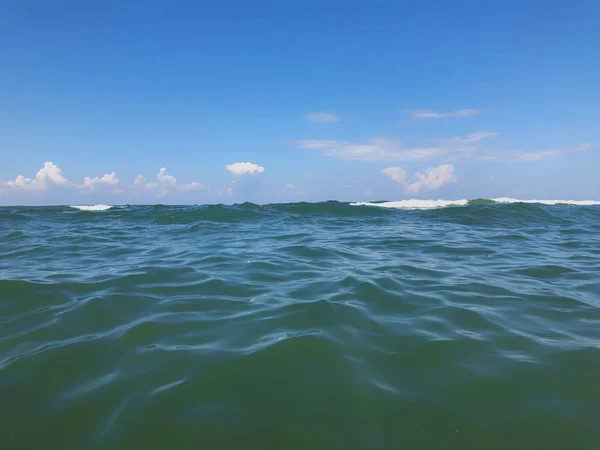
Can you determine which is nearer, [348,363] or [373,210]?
[348,363]

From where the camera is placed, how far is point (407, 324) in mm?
3637

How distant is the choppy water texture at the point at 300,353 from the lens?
2133mm

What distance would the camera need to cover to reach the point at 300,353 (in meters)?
3.02

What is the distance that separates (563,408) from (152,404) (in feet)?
9.12

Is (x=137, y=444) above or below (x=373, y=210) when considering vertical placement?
below

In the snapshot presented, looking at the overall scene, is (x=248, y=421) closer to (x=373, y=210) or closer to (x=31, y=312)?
(x=31, y=312)

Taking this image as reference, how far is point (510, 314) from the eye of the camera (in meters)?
3.93

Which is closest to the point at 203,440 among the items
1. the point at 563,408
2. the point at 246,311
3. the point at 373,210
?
the point at 246,311

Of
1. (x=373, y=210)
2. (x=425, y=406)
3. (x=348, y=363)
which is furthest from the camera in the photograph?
(x=373, y=210)

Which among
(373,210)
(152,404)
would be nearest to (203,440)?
(152,404)

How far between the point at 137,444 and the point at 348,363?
5.29 ft

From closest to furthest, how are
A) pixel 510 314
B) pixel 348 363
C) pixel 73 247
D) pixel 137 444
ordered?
pixel 137 444 → pixel 348 363 → pixel 510 314 → pixel 73 247

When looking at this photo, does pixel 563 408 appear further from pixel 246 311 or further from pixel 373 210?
pixel 373 210

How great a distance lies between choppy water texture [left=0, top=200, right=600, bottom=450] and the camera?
213 centimetres
